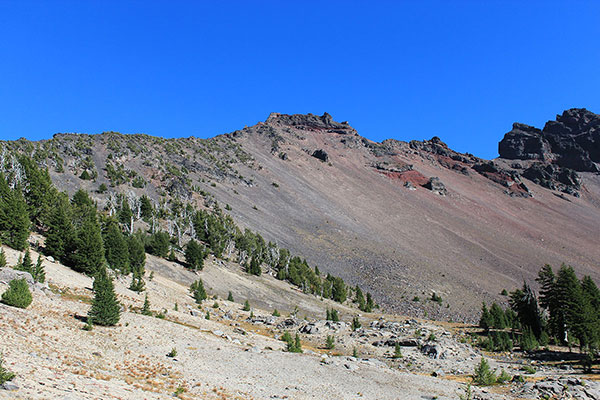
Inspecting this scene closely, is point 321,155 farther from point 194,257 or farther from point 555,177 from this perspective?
point 555,177

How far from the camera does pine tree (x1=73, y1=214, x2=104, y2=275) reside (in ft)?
110

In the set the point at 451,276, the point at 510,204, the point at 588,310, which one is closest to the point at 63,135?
the point at 451,276

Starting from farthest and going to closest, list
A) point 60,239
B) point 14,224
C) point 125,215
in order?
point 125,215, point 60,239, point 14,224

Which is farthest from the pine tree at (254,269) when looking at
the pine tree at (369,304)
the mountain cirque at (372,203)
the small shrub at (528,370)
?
the small shrub at (528,370)

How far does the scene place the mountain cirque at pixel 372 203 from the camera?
77688 millimetres

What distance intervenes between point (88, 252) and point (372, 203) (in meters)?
97.1

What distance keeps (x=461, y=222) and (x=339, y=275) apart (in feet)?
204

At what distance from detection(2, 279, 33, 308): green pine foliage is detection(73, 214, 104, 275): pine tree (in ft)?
47.4

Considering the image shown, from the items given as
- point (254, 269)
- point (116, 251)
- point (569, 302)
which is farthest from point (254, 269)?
point (569, 302)

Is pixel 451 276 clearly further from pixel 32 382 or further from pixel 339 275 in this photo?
pixel 32 382

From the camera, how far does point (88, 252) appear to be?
3403 cm

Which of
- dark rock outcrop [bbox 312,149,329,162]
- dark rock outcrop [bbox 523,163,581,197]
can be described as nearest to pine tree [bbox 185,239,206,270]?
dark rock outcrop [bbox 312,149,329,162]

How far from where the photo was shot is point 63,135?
102 m

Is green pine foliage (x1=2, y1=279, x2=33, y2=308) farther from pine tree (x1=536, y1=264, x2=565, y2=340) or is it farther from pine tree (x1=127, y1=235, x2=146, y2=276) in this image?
pine tree (x1=536, y1=264, x2=565, y2=340)
